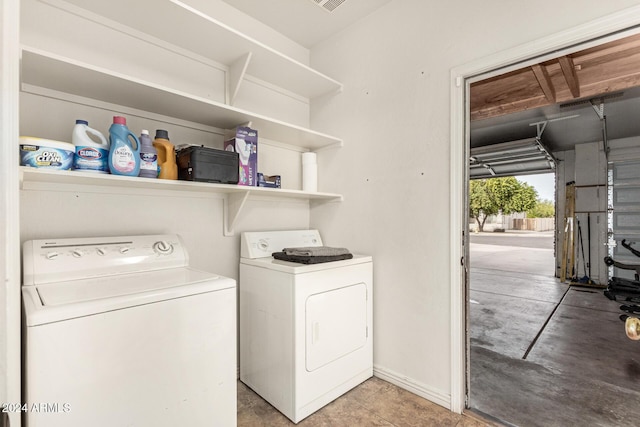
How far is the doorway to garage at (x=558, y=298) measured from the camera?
6.63 ft

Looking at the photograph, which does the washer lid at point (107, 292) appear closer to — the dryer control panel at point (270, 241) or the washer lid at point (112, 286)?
the washer lid at point (112, 286)

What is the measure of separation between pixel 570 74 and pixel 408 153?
151 centimetres

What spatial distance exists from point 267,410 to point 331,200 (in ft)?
5.07

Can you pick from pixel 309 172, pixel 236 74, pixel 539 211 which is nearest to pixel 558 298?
pixel 309 172

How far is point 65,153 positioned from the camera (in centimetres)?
129

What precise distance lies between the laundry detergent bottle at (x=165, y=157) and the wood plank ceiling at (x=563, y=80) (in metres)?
2.46

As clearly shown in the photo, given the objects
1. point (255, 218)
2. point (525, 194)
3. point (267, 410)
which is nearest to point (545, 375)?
point (267, 410)

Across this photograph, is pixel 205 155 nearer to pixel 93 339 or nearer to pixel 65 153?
pixel 65 153

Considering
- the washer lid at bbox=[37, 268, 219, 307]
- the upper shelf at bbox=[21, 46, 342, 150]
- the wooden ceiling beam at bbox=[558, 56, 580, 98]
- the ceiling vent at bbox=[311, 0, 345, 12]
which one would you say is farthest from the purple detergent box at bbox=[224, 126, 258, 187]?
the wooden ceiling beam at bbox=[558, 56, 580, 98]

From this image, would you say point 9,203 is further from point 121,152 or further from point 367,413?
point 367,413

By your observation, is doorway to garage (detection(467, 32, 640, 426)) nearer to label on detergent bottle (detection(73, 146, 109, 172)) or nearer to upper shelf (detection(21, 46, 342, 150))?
upper shelf (detection(21, 46, 342, 150))

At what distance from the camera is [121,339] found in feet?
3.66

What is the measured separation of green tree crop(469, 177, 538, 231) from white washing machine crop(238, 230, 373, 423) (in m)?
13.3

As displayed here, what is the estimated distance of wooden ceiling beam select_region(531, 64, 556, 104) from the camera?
2207 millimetres
